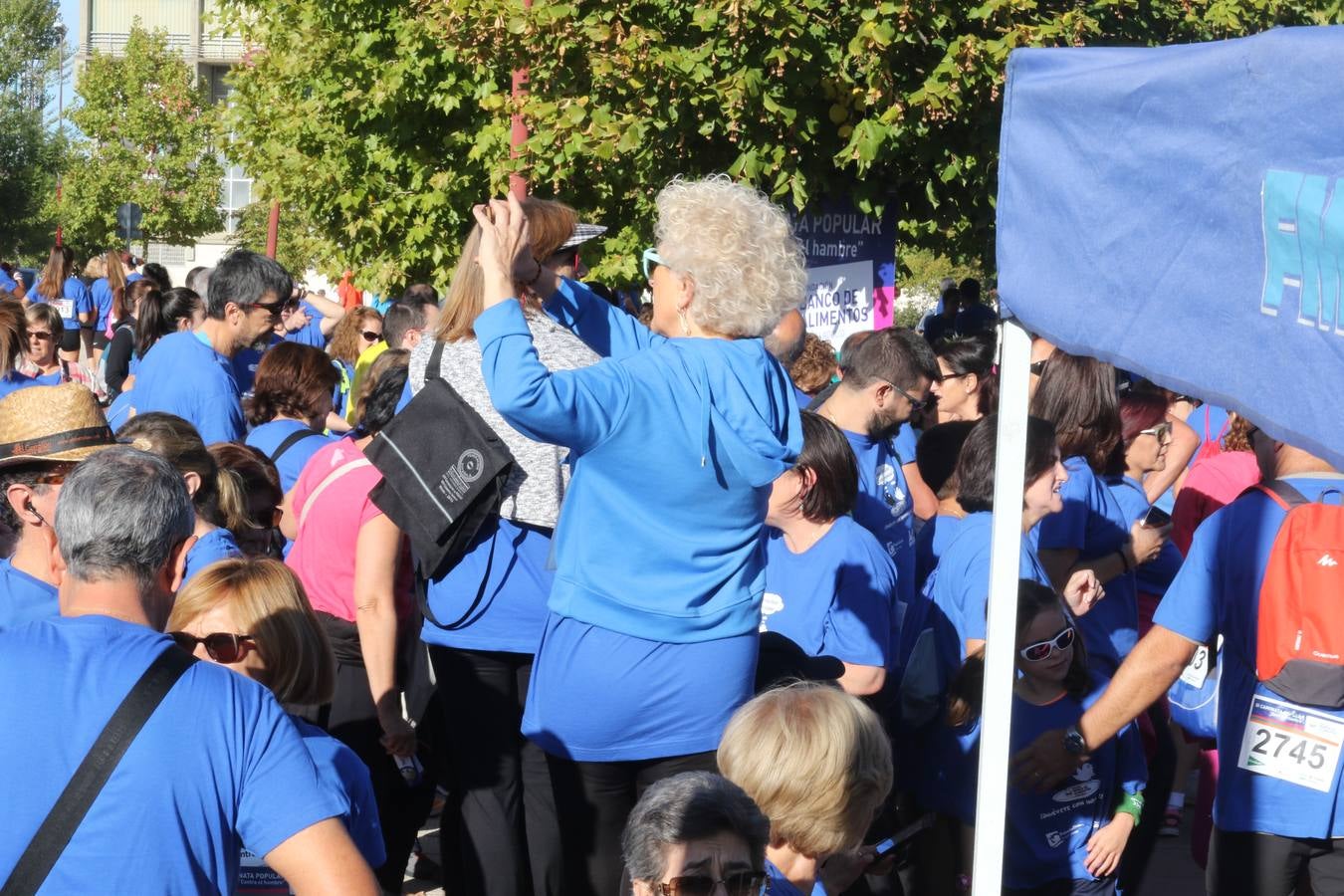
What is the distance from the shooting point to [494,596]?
3975 mm

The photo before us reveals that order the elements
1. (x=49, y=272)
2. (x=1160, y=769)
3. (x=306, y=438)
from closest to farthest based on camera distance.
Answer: (x=1160, y=769), (x=306, y=438), (x=49, y=272)

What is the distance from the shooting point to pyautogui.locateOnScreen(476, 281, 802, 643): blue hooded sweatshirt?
3.29 meters

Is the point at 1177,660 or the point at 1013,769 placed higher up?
the point at 1177,660

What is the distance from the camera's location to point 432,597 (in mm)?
4000

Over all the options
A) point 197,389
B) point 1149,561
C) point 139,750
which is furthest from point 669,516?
point 197,389

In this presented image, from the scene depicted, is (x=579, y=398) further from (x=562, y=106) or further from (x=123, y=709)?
(x=562, y=106)

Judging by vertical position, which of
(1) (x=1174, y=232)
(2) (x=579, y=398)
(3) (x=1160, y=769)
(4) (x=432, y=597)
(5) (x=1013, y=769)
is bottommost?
(3) (x=1160, y=769)

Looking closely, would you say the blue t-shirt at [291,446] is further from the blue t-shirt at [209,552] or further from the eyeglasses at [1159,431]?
the eyeglasses at [1159,431]

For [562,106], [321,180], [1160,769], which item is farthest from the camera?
[321,180]

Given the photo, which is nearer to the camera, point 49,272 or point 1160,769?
point 1160,769

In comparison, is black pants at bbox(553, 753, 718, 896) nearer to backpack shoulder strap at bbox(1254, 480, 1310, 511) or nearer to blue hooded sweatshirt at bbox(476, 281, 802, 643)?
blue hooded sweatshirt at bbox(476, 281, 802, 643)

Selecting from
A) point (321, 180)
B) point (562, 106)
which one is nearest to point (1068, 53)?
point (562, 106)

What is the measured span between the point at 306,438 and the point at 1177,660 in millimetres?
3404

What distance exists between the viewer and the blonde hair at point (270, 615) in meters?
3.23
